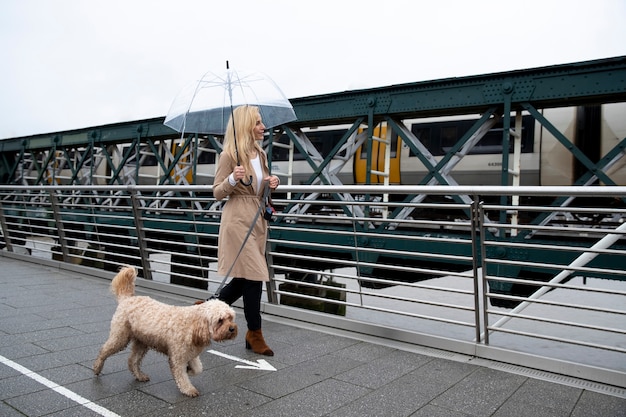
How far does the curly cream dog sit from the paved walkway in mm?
157

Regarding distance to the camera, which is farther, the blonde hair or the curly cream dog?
the blonde hair

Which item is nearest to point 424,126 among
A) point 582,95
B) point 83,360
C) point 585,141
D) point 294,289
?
point 585,141

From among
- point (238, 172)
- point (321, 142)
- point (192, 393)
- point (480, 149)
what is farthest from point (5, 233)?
point (480, 149)

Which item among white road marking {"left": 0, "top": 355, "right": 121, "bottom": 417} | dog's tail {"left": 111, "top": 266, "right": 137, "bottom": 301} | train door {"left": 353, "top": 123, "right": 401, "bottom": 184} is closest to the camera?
white road marking {"left": 0, "top": 355, "right": 121, "bottom": 417}

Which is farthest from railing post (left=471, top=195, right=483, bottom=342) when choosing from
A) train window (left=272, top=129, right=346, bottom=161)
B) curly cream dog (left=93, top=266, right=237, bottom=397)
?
train window (left=272, top=129, right=346, bottom=161)

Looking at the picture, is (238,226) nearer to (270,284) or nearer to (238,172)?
(238,172)

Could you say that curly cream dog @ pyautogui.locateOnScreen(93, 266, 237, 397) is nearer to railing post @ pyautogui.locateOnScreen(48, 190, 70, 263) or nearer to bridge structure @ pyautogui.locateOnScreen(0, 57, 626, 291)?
bridge structure @ pyautogui.locateOnScreen(0, 57, 626, 291)

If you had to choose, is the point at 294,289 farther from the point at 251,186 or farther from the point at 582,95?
the point at 582,95

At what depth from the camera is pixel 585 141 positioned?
1251cm

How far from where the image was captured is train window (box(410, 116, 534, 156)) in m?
13.1

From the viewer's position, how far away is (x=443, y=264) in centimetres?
1056

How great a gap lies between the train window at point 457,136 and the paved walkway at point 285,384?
10202 mm

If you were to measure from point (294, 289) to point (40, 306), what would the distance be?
2773mm

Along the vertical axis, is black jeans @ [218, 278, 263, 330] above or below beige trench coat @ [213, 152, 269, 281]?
below
